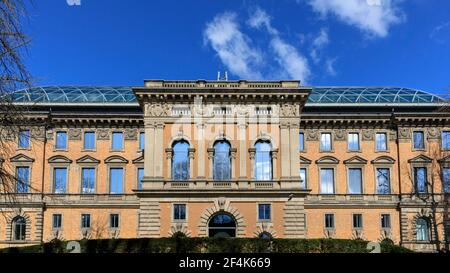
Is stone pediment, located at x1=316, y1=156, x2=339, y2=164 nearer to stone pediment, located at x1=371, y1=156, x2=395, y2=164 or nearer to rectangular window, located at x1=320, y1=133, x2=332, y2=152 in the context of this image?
rectangular window, located at x1=320, y1=133, x2=332, y2=152

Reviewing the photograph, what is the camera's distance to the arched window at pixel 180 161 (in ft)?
152

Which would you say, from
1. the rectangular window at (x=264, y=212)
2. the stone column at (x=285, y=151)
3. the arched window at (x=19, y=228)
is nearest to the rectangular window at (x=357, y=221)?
the stone column at (x=285, y=151)

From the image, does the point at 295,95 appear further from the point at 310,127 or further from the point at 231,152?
the point at 310,127

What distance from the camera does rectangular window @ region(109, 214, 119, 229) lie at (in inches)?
2190

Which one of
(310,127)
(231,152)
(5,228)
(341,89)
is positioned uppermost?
(341,89)

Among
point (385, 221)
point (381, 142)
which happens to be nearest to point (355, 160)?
point (381, 142)

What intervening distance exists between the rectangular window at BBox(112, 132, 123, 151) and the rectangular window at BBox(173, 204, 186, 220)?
1521 centimetres

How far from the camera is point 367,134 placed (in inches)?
2291

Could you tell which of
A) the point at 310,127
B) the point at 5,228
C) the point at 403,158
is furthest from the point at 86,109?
the point at 403,158

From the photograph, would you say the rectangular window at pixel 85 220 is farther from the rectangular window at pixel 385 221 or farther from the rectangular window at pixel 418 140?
the rectangular window at pixel 418 140

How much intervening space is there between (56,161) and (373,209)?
33184mm

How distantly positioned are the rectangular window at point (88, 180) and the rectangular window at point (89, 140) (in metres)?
2.33

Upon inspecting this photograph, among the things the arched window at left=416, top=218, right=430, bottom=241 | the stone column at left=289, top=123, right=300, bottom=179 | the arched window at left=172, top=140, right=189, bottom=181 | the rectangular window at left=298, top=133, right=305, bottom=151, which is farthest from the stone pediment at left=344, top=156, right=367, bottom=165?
the arched window at left=172, top=140, right=189, bottom=181
